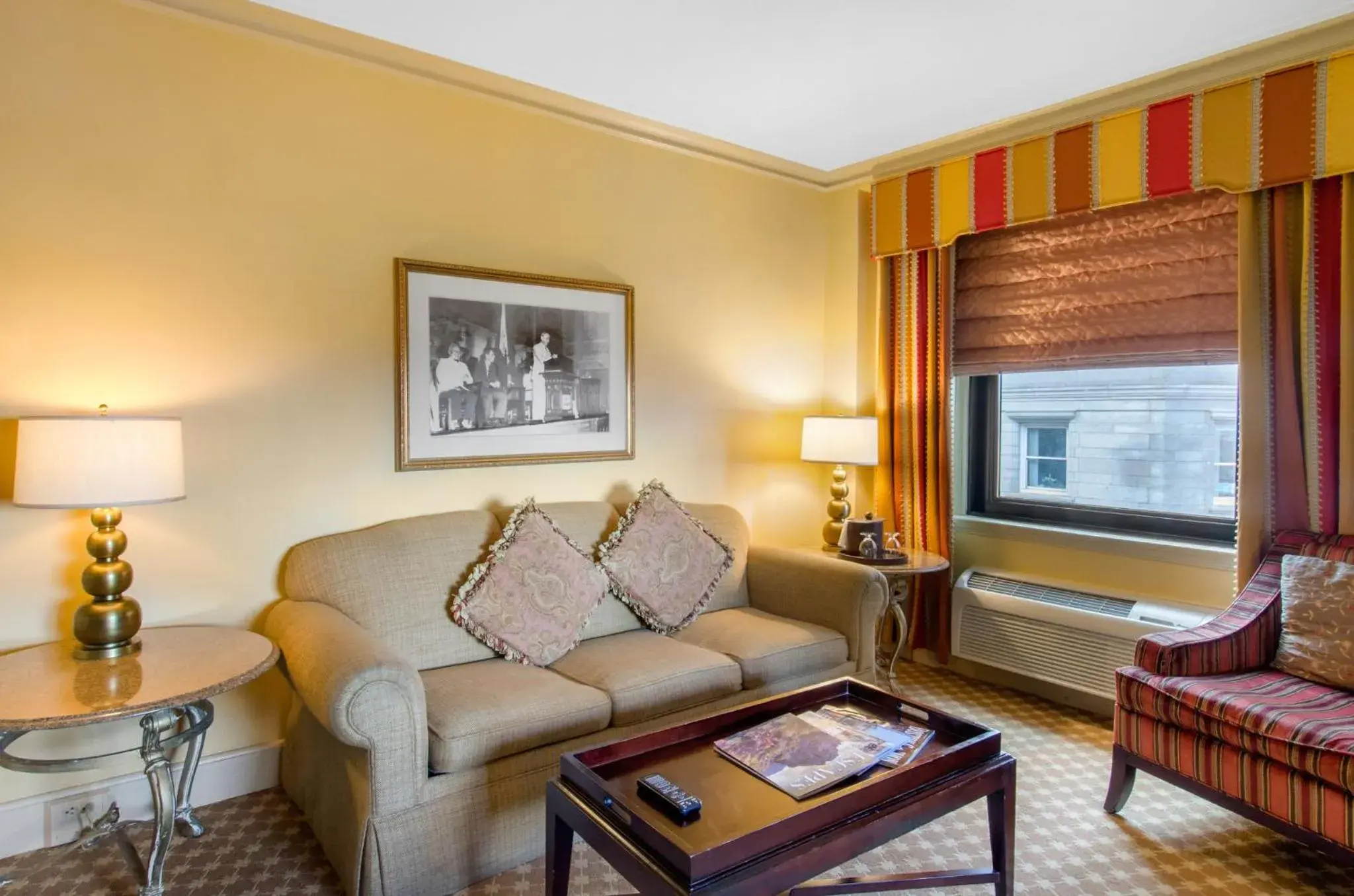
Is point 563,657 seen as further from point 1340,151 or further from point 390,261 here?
point 1340,151

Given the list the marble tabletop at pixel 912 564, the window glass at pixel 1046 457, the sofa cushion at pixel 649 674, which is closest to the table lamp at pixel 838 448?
the marble tabletop at pixel 912 564

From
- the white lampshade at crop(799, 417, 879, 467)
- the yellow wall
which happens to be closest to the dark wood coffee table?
the yellow wall

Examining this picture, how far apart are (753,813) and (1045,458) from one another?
285cm

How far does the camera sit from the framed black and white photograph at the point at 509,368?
303cm

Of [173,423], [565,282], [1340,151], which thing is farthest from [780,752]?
[1340,151]

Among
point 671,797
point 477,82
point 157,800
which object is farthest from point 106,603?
point 477,82

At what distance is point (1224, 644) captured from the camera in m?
2.56

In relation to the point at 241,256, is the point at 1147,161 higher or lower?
higher

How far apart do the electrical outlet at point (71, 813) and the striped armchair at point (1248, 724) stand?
3227mm

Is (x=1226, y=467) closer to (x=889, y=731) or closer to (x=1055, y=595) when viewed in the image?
(x=1055, y=595)

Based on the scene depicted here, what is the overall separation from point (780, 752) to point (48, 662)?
6.61 feet

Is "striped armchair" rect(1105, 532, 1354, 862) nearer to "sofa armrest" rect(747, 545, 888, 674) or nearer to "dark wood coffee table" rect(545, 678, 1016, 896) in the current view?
"dark wood coffee table" rect(545, 678, 1016, 896)

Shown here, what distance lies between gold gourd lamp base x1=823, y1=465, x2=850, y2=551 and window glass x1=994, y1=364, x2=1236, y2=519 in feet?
2.62

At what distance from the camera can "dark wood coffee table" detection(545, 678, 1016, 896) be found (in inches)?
61.9
